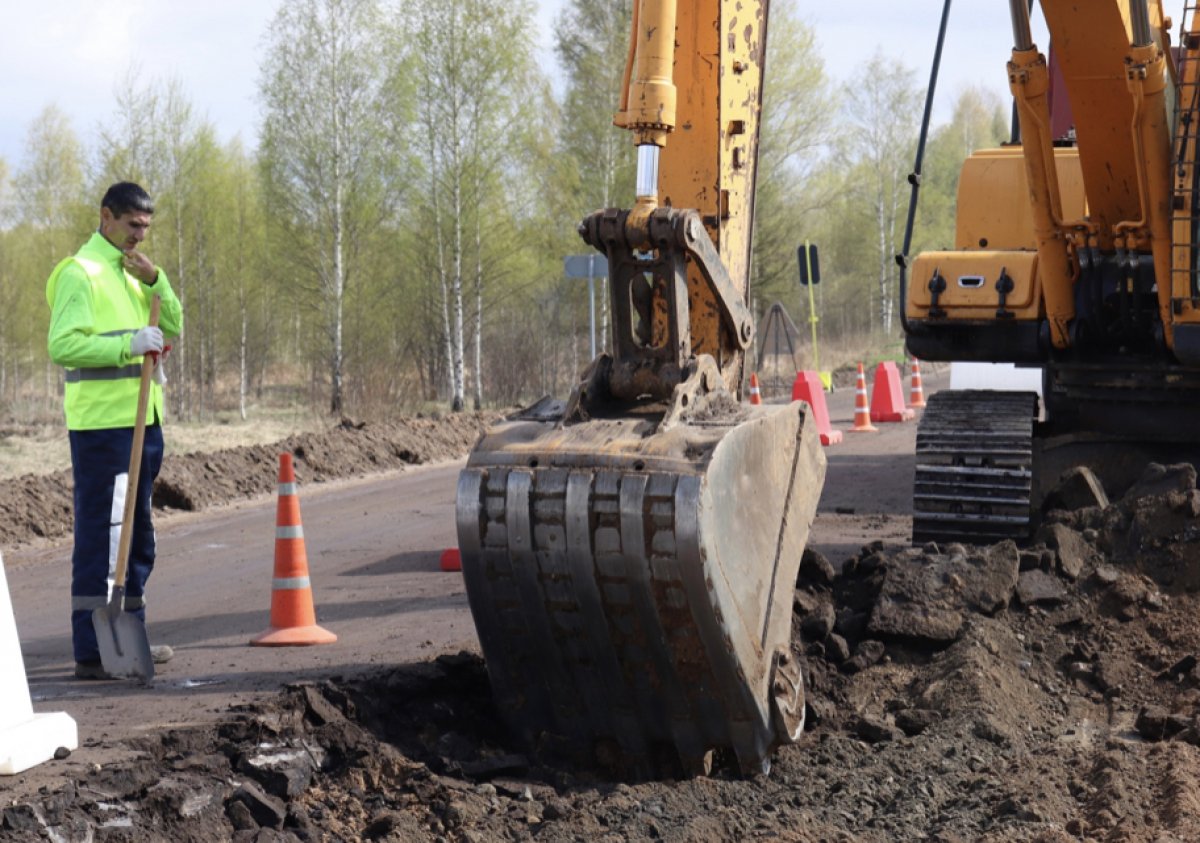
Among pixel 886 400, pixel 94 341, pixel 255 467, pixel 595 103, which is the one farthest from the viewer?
pixel 595 103

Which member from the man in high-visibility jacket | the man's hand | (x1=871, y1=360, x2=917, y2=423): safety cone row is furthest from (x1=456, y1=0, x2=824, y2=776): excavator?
(x1=871, y1=360, x2=917, y2=423): safety cone row

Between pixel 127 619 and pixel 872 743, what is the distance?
3.40 metres

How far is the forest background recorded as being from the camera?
91.2ft

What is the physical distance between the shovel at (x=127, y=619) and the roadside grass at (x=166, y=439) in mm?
8668

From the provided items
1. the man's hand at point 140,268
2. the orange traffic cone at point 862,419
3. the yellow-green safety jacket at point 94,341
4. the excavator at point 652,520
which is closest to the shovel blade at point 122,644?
the yellow-green safety jacket at point 94,341

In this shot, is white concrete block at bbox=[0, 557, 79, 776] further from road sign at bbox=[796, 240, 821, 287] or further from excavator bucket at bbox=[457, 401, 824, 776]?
road sign at bbox=[796, 240, 821, 287]

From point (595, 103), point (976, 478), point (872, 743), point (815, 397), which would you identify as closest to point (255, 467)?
point (815, 397)

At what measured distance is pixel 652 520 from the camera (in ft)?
14.7

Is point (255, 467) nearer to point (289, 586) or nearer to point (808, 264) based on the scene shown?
point (289, 586)

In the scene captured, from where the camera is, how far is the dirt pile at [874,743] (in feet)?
14.4

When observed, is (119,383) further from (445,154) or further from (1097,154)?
(445,154)

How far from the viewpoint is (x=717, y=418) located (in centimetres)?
492

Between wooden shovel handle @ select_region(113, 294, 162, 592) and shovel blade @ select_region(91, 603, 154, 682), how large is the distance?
0.52 ft

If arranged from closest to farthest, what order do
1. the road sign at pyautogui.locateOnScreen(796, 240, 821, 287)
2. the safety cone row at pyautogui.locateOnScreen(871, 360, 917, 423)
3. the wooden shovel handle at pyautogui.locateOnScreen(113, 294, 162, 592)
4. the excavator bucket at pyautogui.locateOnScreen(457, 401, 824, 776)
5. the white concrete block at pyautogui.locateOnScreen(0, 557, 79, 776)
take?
the excavator bucket at pyautogui.locateOnScreen(457, 401, 824, 776) < the white concrete block at pyautogui.locateOnScreen(0, 557, 79, 776) < the wooden shovel handle at pyautogui.locateOnScreen(113, 294, 162, 592) < the safety cone row at pyautogui.locateOnScreen(871, 360, 917, 423) < the road sign at pyautogui.locateOnScreen(796, 240, 821, 287)
